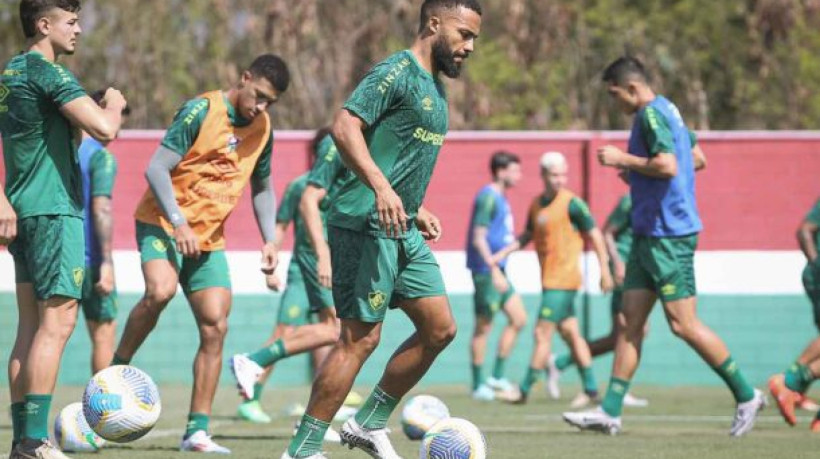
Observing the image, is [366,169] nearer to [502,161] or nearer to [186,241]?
[186,241]

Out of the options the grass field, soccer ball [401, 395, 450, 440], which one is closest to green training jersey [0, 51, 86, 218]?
the grass field

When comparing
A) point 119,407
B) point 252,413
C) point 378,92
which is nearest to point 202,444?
point 119,407

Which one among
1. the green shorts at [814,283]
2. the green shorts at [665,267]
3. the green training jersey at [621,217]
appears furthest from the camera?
the green training jersey at [621,217]

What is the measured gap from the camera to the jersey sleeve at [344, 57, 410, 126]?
7629mm

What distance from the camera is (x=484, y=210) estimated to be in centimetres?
1552

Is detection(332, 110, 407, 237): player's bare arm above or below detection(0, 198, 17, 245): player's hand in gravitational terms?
above

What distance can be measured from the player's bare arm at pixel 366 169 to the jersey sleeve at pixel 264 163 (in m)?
2.28

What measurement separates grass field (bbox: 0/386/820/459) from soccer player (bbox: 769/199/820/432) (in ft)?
0.62

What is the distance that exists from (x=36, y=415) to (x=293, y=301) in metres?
5.70

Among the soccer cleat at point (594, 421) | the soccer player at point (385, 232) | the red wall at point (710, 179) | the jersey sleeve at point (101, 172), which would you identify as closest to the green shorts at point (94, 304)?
the jersey sleeve at point (101, 172)

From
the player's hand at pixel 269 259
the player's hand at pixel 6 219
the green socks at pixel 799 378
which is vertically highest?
the player's hand at pixel 6 219

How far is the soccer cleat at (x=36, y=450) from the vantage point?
25.6ft

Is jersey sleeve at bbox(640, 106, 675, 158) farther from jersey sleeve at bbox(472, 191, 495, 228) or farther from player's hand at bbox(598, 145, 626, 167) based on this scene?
jersey sleeve at bbox(472, 191, 495, 228)

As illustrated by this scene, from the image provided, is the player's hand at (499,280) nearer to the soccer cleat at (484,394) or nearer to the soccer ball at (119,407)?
the soccer cleat at (484,394)
